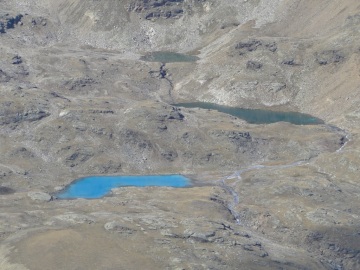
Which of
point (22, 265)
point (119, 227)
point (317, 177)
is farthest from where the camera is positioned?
point (317, 177)

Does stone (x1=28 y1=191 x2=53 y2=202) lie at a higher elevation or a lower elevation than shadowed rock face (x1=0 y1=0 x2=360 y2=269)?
lower

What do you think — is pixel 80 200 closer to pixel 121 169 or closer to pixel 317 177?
pixel 121 169

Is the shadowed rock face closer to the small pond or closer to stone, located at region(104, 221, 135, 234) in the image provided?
stone, located at region(104, 221, 135, 234)

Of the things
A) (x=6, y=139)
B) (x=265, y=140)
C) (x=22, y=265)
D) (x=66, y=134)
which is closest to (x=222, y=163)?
(x=265, y=140)

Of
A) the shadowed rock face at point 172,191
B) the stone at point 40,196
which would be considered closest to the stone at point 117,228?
the shadowed rock face at point 172,191

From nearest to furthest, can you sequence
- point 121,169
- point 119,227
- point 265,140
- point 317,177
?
point 119,227 < point 317,177 < point 121,169 < point 265,140

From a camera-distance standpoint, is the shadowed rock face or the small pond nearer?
the shadowed rock face

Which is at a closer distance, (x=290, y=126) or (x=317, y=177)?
(x=317, y=177)

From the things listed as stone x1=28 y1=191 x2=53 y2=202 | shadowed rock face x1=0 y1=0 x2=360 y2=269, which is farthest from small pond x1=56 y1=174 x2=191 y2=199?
stone x1=28 y1=191 x2=53 y2=202

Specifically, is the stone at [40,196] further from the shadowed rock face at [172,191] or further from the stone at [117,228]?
the stone at [117,228]
